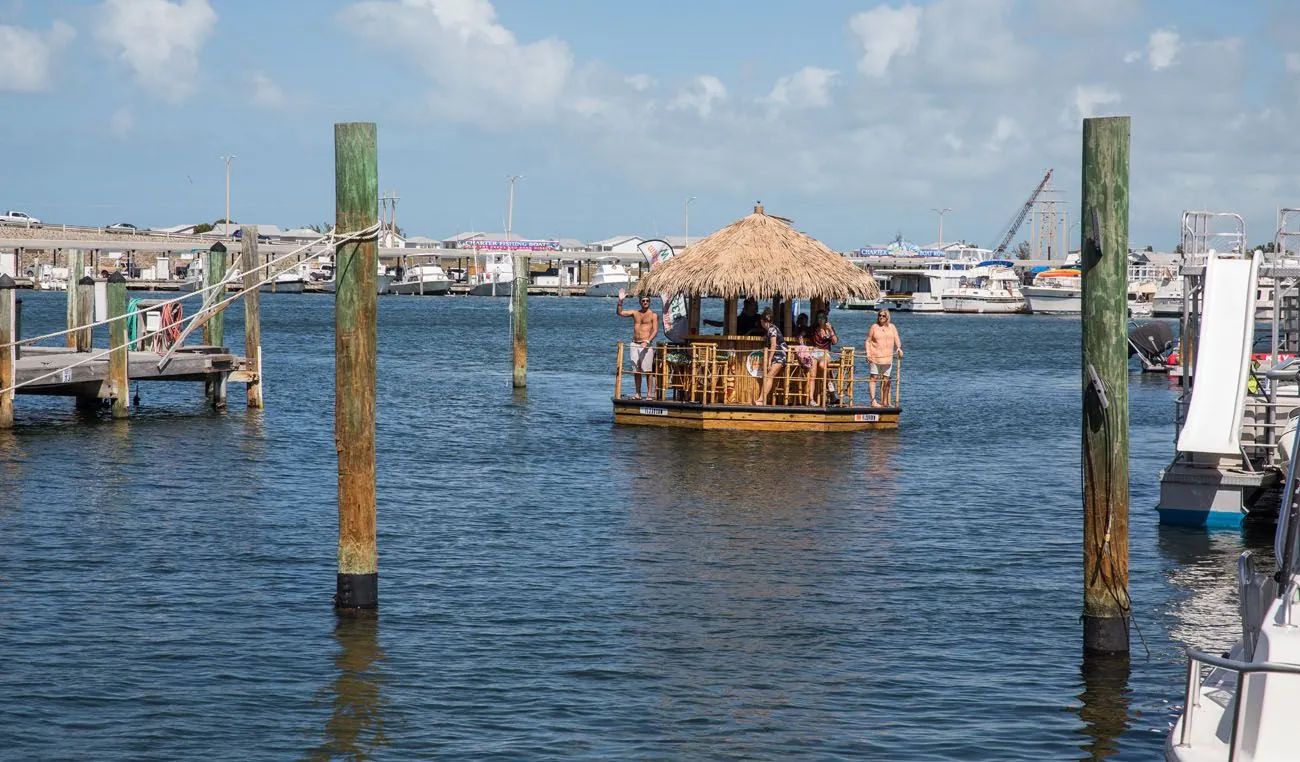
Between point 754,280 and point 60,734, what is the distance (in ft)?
55.4

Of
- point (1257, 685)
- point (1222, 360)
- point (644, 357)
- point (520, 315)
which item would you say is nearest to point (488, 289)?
point (520, 315)

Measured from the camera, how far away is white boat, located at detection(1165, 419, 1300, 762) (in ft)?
23.2

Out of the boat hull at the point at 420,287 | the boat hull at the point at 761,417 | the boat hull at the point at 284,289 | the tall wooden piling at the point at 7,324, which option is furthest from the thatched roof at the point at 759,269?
the boat hull at the point at 284,289

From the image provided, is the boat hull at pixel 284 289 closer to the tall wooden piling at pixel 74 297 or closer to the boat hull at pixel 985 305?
the boat hull at pixel 985 305

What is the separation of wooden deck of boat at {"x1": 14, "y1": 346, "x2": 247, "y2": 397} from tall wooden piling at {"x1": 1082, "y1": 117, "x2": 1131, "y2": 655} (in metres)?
18.4

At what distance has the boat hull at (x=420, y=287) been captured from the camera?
13300cm

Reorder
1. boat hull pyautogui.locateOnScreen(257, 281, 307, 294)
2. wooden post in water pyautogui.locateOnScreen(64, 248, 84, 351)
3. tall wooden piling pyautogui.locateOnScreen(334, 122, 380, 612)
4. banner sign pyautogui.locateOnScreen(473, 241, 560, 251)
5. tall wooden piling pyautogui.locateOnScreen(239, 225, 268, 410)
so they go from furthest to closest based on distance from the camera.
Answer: banner sign pyautogui.locateOnScreen(473, 241, 560, 251) < boat hull pyautogui.locateOnScreen(257, 281, 307, 294) < wooden post in water pyautogui.locateOnScreen(64, 248, 84, 351) < tall wooden piling pyautogui.locateOnScreen(239, 225, 268, 410) < tall wooden piling pyautogui.locateOnScreen(334, 122, 380, 612)

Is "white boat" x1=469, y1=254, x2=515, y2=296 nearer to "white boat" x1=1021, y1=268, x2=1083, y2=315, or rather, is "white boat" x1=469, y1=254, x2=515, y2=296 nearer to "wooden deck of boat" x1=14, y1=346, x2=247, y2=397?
"white boat" x1=1021, y1=268, x2=1083, y2=315

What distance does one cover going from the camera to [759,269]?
85.2 ft

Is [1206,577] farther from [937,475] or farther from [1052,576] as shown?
[937,475]

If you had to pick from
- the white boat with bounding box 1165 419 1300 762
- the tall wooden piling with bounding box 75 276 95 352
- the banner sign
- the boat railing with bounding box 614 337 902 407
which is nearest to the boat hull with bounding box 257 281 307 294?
the banner sign

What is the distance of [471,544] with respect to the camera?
1666 cm

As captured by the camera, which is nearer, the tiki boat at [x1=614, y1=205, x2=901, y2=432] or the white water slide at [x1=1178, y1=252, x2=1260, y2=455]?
the white water slide at [x1=1178, y1=252, x2=1260, y2=455]

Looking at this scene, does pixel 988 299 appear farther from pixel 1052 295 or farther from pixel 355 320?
pixel 355 320
